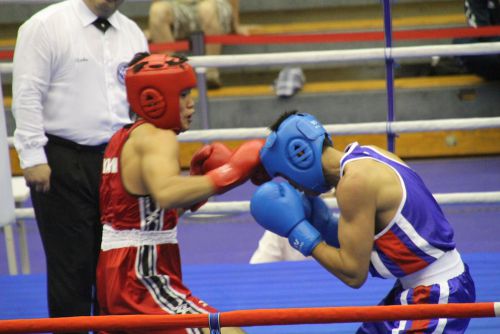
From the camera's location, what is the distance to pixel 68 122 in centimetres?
308

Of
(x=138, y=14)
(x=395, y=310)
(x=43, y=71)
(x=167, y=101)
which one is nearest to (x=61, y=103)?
(x=43, y=71)

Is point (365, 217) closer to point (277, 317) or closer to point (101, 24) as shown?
point (277, 317)

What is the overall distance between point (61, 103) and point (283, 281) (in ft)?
4.15

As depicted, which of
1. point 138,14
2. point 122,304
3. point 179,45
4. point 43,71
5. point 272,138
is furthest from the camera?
point 138,14

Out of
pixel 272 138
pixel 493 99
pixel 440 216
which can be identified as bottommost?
pixel 493 99

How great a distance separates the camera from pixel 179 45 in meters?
4.52

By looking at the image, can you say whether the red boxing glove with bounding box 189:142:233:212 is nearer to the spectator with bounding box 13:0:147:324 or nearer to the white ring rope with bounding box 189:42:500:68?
the spectator with bounding box 13:0:147:324

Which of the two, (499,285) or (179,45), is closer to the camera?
(499,285)

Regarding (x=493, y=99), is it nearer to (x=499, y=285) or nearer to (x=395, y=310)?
(x=499, y=285)

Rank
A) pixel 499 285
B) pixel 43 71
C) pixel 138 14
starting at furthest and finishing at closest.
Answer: pixel 138 14, pixel 499 285, pixel 43 71

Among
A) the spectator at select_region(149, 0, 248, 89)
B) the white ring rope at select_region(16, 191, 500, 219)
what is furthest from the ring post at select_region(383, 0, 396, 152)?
the spectator at select_region(149, 0, 248, 89)

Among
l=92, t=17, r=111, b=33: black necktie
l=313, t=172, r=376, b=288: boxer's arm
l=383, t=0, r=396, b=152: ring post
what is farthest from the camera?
l=383, t=0, r=396, b=152: ring post

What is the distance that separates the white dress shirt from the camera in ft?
9.81

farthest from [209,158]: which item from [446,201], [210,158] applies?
[446,201]
